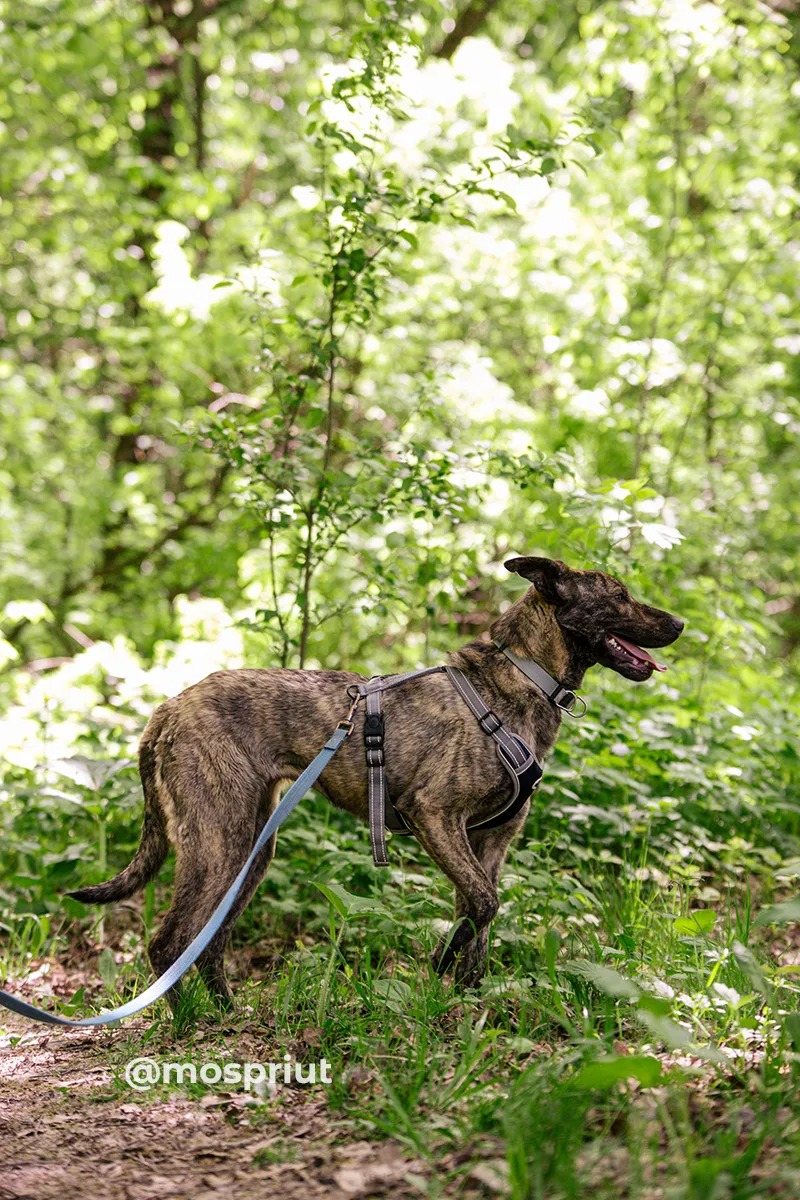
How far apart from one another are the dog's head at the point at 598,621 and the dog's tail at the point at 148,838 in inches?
69.5

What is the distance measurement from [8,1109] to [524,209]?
928 cm

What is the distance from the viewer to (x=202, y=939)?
3.41 metres

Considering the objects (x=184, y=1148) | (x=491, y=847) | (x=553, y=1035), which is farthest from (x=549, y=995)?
(x=184, y=1148)

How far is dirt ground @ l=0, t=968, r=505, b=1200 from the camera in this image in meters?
2.63

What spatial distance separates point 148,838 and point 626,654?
220cm

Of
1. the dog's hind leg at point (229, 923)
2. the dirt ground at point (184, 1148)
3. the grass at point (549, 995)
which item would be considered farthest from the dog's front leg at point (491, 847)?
the dirt ground at point (184, 1148)

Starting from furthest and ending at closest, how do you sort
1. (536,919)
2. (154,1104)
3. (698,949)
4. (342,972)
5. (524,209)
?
1. (524,209)
2. (536,919)
3. (342,972)
4. (698,949)
5. (154,1104)

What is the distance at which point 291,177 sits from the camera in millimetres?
12602

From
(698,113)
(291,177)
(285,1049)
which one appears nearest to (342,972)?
(285,1049)

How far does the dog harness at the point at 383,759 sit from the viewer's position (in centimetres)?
397

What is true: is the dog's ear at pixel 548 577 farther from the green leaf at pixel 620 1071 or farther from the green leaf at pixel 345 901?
the green leaf at pixel 620 1071

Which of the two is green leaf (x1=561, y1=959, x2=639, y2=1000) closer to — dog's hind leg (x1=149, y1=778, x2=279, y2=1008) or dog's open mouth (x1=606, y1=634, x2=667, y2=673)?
dog's open mouth (x1=606, y1=634, x2=667, y2=673)

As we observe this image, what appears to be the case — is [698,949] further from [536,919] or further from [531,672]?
[531,672]

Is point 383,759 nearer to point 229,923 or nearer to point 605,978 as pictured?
point 229,923
